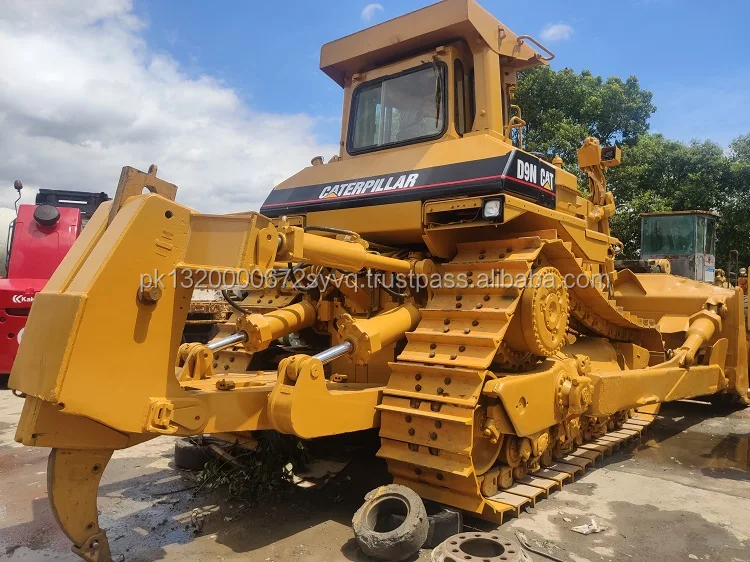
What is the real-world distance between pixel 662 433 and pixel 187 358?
564 centimetres

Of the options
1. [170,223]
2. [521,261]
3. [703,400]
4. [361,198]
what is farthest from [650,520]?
[703,400]

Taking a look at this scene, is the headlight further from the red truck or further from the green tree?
the green tree

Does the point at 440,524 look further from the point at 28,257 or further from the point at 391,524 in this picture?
the point at 28,257

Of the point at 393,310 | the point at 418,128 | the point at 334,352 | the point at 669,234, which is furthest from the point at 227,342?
the point at 669,234

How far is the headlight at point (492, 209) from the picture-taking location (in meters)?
4.35

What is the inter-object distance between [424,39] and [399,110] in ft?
2.20

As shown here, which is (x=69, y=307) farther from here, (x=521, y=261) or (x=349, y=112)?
(x=349, y=112)

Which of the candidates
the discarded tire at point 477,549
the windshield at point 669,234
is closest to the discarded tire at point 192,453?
the discarded tire at point 477,549

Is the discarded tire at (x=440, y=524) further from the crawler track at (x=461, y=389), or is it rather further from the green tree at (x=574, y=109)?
the green tree at (x=574, y=109)

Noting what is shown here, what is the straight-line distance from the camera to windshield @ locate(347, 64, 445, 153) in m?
5.38

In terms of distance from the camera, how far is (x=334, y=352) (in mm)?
3850

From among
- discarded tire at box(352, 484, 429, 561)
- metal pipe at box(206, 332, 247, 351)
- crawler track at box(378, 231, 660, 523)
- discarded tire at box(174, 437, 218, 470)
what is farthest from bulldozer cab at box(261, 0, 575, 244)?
A: discarded tire at box(174, 437, 218, 470)

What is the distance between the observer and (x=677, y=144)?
858 inches

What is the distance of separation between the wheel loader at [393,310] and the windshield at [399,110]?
0.06ft
